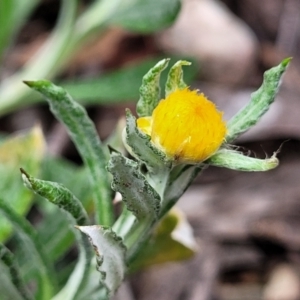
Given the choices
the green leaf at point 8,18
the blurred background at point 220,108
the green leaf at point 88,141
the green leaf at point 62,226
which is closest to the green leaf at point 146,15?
the blurred background at point 220,108

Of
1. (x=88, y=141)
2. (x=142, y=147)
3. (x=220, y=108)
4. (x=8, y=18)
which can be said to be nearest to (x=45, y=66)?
(x=8, y=18)

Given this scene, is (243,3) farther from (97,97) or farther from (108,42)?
(97,97)

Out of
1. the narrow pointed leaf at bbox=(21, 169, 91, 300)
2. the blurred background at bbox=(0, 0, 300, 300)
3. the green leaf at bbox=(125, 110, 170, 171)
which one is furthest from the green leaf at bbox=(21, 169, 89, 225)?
the blurred background at bbox=(0, 0, 300, 300)

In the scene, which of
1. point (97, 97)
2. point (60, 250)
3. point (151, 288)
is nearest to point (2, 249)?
point (60, 250)

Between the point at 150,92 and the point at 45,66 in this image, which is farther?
the point at 45,66

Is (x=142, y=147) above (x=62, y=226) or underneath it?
above

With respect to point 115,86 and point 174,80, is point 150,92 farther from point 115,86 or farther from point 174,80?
point 115,86
